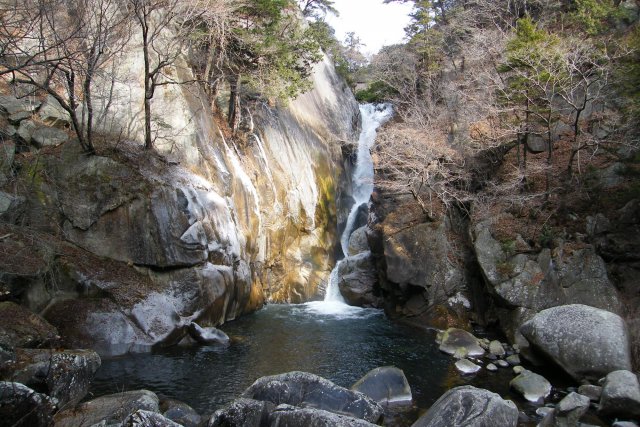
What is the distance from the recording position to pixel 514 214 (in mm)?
17375

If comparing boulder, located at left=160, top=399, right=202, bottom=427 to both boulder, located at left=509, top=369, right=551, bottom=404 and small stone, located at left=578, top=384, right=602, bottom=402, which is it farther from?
small stone, located at left=578, top=384, right=602, bottom=402

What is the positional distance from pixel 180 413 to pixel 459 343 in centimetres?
883

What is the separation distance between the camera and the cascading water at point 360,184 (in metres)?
20.4

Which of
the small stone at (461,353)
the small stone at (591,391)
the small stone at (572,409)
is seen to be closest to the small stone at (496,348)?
the small stone at (461,353)

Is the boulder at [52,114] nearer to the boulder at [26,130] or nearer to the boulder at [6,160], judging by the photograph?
the boulder at [26,130]

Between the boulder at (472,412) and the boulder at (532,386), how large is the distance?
2819 mm

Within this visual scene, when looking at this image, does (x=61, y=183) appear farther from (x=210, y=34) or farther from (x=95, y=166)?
(x=210, y=34)

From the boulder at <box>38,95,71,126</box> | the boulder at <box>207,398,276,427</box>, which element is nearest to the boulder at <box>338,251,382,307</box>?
the boulder at <box>207,398,276,427</box>

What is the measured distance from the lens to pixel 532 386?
10875mm

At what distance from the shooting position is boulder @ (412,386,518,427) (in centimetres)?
780

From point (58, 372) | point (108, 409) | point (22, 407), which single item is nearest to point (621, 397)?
point (108, 409)

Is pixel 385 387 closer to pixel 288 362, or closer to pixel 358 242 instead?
pixel 288 362

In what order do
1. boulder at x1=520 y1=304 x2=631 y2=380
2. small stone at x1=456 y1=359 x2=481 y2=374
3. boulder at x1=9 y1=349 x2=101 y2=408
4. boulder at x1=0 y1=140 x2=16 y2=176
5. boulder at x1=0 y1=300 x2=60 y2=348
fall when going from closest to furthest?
boulder at x1=9 y1=349 x2=101 y2=408 → boulder at x1=0 y1=300 x2=60 y2=348 → boulder at x1=520 y1=304 x2=631 y2=380 → small stone at x1=456 y1=359 x2=481 y2=374 → boulder at x1=0 y1=140 x2=16 y2=176

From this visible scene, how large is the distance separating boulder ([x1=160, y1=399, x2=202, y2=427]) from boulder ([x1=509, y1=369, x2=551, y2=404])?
7.45 m
